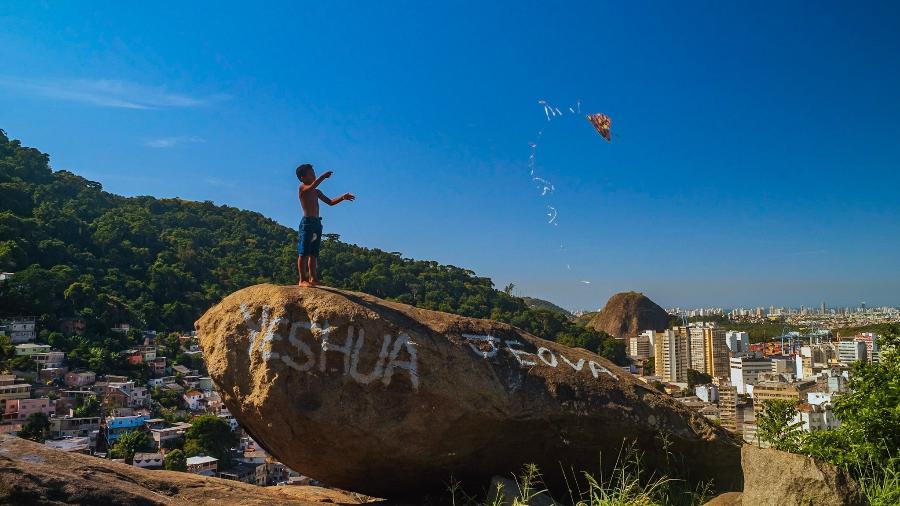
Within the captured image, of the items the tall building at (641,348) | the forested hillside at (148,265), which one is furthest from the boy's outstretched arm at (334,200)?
the tall building at (641,348)

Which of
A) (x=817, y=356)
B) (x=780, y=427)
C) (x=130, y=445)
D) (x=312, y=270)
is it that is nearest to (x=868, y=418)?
(x=780, y=427)

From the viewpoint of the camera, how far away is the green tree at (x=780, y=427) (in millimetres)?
7072

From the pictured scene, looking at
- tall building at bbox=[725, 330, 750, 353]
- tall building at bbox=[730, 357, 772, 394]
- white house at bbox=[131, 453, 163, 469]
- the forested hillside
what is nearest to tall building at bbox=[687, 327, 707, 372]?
tall building at bbox=[730, 357, 772, 394]

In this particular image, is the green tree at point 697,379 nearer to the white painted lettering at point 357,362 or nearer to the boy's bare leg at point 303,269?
the boy's bare leg at point 303,269

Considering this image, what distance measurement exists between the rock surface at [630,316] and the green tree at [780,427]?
112522mm

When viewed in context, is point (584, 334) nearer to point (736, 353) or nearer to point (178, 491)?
point (736, 353)

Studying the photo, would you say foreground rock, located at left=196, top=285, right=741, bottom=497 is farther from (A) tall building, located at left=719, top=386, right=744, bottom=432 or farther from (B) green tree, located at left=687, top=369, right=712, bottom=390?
(B) green tree, located at left=687, top=369, right=712, bottom=390

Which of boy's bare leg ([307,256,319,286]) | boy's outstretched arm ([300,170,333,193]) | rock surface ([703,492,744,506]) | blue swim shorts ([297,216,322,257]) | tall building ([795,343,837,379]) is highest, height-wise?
boy's outstretched arm ([300,170,333,193])

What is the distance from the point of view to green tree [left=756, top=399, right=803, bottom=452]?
23.2 ft

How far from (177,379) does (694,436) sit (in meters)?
59.0

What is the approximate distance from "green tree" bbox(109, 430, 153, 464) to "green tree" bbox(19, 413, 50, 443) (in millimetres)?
3967

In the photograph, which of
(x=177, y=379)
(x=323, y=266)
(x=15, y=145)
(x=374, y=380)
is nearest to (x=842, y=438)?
(x=374, y=380)

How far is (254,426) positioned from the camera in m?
7.05

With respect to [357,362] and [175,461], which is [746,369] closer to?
[175,461]
